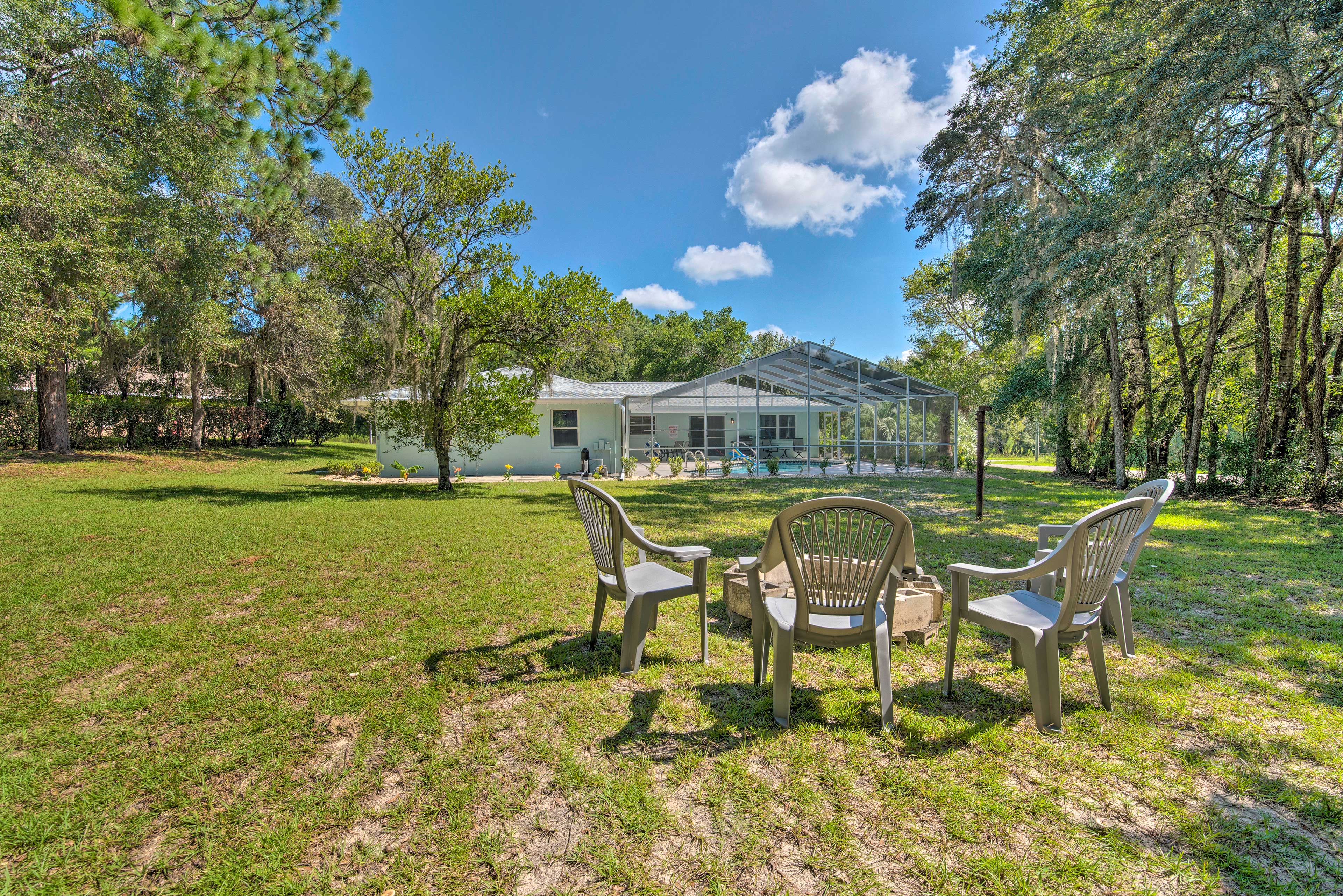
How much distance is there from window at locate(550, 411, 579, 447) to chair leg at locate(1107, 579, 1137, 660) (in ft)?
46.6

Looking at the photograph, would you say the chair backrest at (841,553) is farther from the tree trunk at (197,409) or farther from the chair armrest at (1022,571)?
the tree trunk at (197,409)

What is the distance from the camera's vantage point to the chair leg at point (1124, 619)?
9.79 ft

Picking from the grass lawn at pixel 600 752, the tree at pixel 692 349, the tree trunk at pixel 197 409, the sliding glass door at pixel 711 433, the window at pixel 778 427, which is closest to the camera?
the grass lawn at pixel 600 752

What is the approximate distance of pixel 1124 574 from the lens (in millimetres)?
2842

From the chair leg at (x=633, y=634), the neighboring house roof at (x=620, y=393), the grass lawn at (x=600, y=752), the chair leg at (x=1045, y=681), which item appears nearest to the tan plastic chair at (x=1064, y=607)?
the chair leg at (x=1045, y=681)

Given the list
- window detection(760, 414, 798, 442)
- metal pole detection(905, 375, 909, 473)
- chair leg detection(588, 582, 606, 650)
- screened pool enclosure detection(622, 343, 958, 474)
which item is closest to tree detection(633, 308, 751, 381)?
window detection(760, 414, 798, 442)

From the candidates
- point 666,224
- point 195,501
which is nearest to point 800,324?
point 666,224

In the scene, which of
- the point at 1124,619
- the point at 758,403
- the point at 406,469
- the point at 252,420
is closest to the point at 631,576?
the point at 1124,619

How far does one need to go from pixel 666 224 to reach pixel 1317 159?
22.3 m

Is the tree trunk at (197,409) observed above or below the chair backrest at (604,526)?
above

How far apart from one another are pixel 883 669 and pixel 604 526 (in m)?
1.51

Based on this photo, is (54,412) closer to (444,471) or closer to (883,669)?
(444,471)

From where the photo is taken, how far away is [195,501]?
890 centimetres

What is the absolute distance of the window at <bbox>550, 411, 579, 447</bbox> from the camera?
52.7ft
